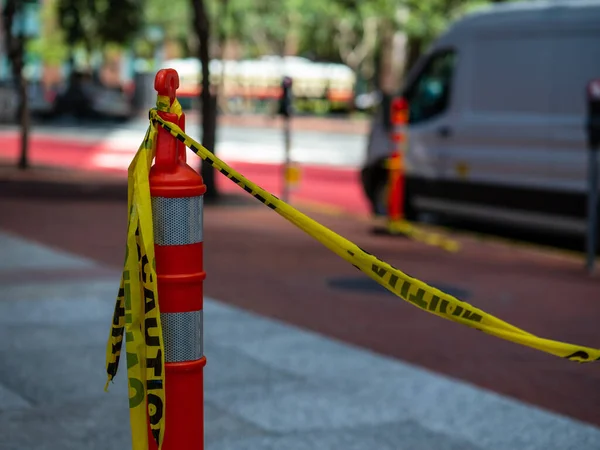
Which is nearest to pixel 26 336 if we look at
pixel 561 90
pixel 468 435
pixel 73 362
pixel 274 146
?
pixel 73 362

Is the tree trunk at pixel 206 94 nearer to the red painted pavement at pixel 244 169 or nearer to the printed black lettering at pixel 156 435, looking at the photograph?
the red painted pavement at pixel 244 169

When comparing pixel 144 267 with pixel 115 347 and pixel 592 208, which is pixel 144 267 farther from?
pixel 592 208

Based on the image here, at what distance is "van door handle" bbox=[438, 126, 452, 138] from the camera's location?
13.6m

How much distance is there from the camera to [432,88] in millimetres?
14023

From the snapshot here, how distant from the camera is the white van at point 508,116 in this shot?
484 inches

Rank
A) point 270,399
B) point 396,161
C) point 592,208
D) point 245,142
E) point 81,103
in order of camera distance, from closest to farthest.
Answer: point 270,399 → point 592,208 → point 396,161 → point 245,142 → point 81,103

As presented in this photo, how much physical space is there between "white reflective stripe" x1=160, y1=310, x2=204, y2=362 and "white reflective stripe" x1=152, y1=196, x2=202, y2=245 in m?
0.21

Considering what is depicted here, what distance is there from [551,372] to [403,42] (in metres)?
56.7

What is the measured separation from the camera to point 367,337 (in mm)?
7734

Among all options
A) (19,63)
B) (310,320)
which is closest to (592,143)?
(310,320)

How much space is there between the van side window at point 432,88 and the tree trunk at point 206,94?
293cm

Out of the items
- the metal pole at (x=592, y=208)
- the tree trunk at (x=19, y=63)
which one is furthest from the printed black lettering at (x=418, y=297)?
the tree trunk at (x=19, y=63)

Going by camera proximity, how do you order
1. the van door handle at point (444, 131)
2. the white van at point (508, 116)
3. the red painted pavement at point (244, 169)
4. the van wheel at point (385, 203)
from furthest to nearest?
the red painted pavement at point (244, 169)
the van wheel at point (385, 203)
the van door handle at point (444, 131)
the white van at point (508, 116)

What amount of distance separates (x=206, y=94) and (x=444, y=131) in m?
4.01
